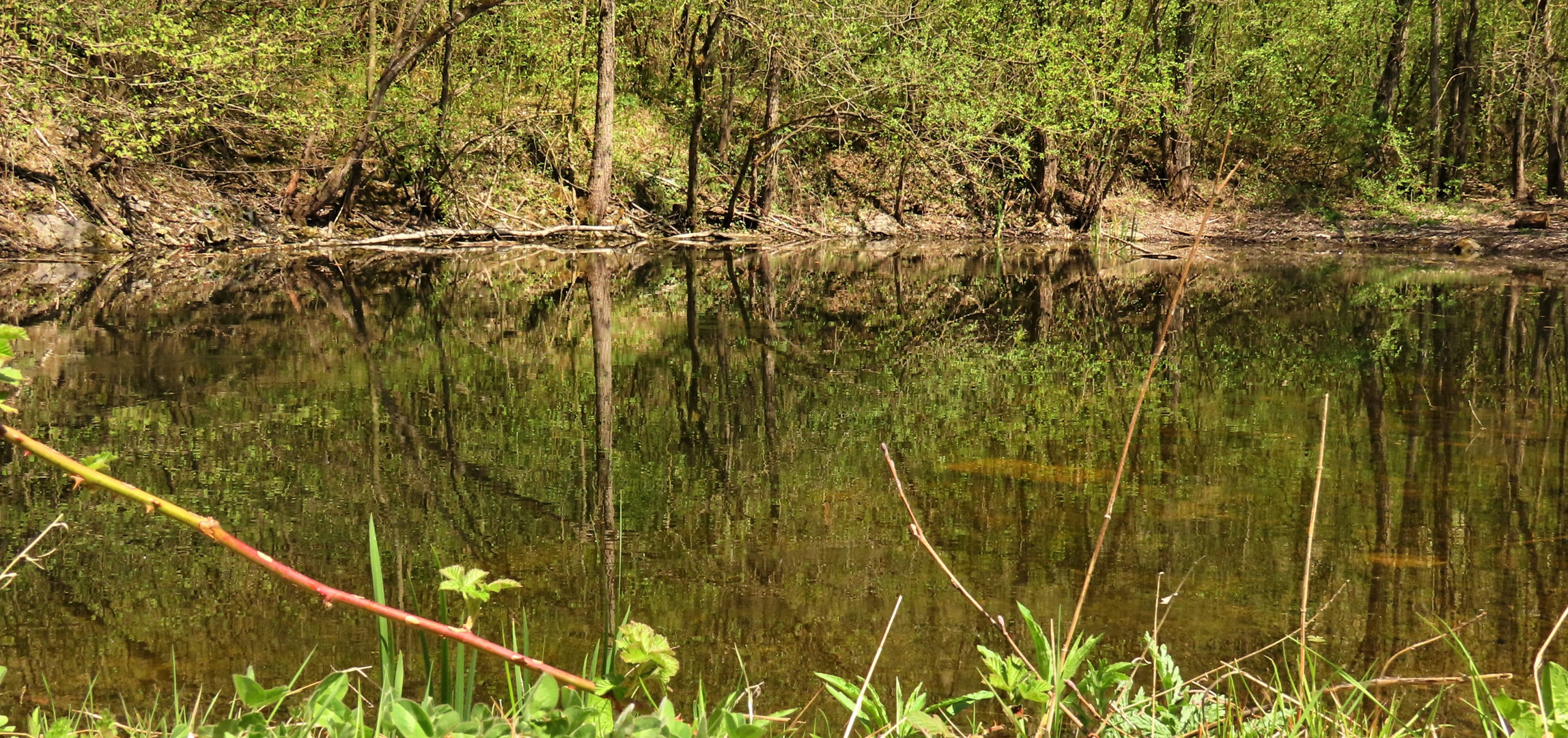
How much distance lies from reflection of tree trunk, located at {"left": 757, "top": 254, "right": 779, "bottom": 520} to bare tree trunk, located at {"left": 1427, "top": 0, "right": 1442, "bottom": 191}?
17245 millimetres

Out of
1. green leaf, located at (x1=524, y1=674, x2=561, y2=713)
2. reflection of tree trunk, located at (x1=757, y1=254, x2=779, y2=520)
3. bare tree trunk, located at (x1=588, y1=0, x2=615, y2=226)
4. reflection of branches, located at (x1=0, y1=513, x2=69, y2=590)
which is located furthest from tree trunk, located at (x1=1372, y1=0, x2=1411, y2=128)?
green leaf, located at (x1=524, y1=674, x2=561, y2=713)

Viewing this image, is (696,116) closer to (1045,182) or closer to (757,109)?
(757,109)

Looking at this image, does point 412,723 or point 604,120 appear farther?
point 604,120

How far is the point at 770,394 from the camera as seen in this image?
7367 millimetres

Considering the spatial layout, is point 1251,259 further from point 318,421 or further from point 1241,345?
point 318,421

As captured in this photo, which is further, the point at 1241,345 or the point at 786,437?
the point at 1241,345

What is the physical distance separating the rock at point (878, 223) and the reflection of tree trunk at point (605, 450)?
1222 cm

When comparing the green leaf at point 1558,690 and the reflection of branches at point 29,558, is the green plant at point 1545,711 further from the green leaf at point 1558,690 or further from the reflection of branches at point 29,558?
the reflection of branches at point 29,558

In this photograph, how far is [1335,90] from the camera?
26.8m

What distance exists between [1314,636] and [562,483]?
299 centimetres

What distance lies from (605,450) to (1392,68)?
2456 cm

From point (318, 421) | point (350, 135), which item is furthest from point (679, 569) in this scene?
point (350, 135)

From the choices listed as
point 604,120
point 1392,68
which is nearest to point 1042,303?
point 604,120

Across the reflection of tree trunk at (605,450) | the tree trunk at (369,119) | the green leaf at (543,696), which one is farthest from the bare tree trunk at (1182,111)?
the green leaf at (543,696)
